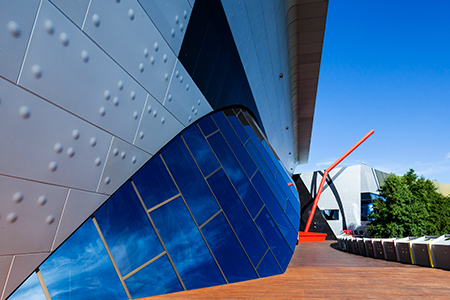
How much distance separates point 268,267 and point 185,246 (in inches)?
93.4

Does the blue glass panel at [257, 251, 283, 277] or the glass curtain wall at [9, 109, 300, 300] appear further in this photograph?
the blue glass panel at [257, 251, 283, 277]

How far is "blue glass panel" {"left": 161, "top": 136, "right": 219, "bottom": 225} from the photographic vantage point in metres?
5.68

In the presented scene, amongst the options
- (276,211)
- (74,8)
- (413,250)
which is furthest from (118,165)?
(413,250)

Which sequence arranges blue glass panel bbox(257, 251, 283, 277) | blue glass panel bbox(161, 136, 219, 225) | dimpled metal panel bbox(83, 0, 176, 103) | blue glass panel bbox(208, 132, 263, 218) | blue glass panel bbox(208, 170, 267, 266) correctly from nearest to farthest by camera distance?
dimpled metal panel bbox(83, 0, 176, 103), blue glass panel bbox(161, 136, 219, 225), blue glass panel bbox(257, 251, 283, 277), blue glass panel bbox(208, 170, 267, 266), blue glass panel bbox(208, 132, 263, 218)

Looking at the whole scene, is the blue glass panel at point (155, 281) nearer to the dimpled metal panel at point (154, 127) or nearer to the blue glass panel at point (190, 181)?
the blue glass panel at point (190, 181)

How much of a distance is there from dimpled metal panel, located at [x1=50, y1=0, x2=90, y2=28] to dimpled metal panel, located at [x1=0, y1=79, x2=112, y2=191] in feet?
3.07

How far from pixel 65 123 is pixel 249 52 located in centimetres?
862

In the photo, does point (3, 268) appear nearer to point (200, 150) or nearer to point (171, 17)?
point (171, 17)

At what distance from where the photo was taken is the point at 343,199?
37750 millimetres

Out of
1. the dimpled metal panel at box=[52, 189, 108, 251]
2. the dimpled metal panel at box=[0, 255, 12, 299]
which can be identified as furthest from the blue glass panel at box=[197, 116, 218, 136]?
the dimpled metal panel at box=[0, 255, 12, 299]

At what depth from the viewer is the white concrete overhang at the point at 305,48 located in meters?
14.2

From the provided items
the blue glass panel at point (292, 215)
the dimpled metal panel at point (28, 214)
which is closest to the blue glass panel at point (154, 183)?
the dimpled metal panel at point (28, 214)

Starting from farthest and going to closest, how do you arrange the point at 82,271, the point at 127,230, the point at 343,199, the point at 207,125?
the point at 343,199, the point at 207,125, the point at 127,230, the point at 82,271

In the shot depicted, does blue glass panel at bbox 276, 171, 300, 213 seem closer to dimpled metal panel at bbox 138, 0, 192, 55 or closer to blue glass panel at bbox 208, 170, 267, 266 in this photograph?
blue glass panel at bbox 208, 170, 267, 266
